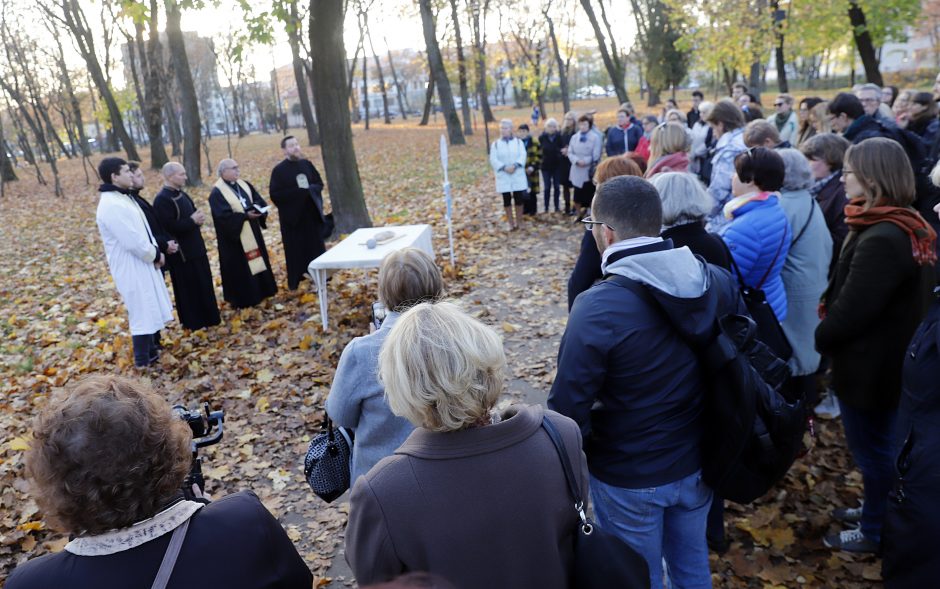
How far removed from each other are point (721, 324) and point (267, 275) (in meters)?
6.90

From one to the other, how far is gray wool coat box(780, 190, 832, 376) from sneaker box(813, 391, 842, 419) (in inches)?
28.8

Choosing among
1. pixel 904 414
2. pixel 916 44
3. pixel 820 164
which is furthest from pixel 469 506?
pixel 916 44

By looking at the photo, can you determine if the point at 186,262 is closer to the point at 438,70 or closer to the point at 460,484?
the point at 460,484

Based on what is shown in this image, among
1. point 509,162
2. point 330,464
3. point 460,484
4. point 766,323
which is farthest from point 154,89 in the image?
point 460,484

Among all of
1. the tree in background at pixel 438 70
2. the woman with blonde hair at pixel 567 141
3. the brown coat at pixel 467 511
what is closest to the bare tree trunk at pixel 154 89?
the tree in background at pixel 438 70

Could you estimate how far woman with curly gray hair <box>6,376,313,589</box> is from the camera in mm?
1473

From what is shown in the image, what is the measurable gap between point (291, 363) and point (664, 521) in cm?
457

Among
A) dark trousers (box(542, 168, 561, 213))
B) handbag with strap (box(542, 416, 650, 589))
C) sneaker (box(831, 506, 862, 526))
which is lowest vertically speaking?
sneaker (box(831, 506, 862, 526))

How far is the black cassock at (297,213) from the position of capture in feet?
27.7

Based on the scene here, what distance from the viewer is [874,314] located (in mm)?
2998

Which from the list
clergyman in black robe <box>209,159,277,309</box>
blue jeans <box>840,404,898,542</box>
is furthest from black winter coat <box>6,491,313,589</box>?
clergyman in black robe <box>209,159,277,309</box>

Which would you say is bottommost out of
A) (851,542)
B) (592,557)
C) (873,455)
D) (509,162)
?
(851,542)

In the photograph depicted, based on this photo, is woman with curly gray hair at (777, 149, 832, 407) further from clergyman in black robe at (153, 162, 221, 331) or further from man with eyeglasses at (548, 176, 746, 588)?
clergyman in black robe at (153, 162, 221, 331)

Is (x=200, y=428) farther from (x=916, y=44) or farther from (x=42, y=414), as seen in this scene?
(x=916, y=44)
